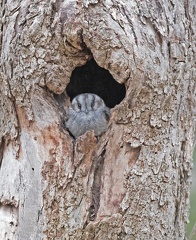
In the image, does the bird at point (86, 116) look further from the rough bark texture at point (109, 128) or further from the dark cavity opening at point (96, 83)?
the dark cavity opening at point (96, 83)

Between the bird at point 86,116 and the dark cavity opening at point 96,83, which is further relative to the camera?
the dark cavity opening at point 96,83

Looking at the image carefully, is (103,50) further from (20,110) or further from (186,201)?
(186,201)

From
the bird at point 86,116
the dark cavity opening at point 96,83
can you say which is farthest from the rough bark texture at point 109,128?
the dark cavity opening at point 96,83

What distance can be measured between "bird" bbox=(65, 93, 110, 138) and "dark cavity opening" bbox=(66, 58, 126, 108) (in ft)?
1.89

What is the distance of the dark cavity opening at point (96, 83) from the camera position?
3.76m

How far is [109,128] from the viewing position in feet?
9.41

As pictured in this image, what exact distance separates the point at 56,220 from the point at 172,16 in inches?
46.3

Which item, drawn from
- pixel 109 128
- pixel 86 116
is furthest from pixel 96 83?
pixel 109 128

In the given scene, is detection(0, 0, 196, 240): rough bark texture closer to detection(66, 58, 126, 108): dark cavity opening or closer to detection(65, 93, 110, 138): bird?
detection(65, 93, 110, 138): bird

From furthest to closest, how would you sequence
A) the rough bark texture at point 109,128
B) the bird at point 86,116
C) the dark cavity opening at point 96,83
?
the dark cavity opening at point 96,83 → the bird at point 86,116 → the rough bark texture at point 109,128

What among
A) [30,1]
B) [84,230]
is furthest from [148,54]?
[84,230]

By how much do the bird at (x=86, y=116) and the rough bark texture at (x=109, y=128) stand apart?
0.07m

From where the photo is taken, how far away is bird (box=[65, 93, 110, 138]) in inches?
116

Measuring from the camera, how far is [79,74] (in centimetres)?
380
